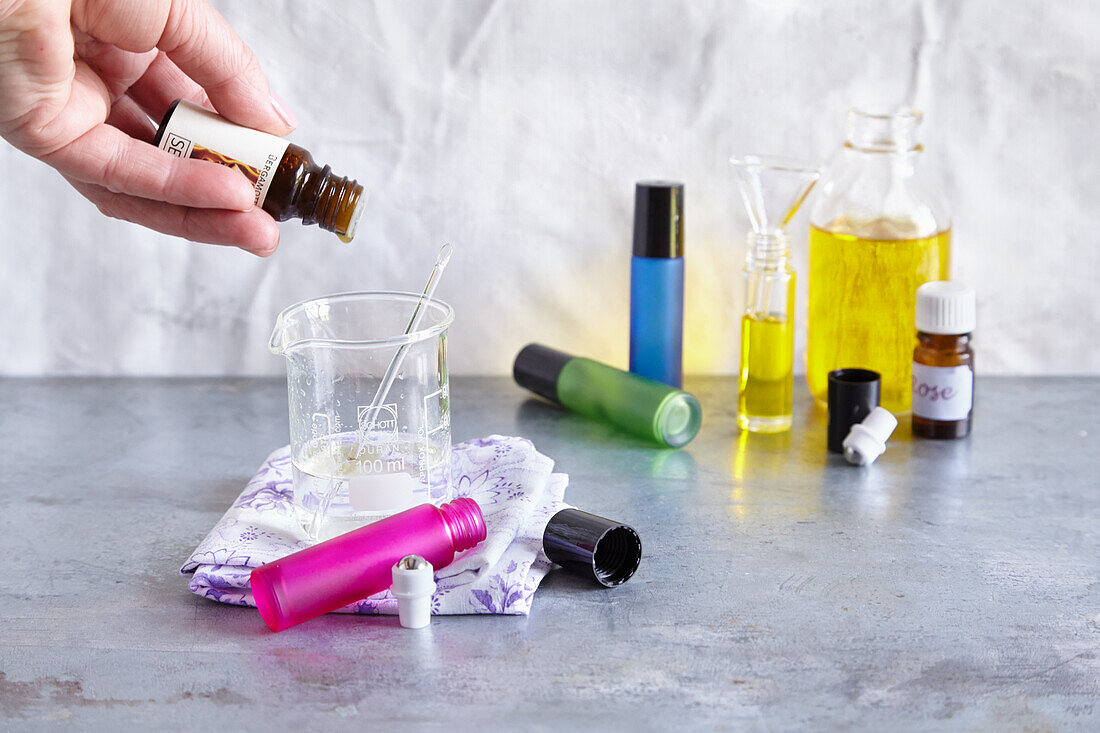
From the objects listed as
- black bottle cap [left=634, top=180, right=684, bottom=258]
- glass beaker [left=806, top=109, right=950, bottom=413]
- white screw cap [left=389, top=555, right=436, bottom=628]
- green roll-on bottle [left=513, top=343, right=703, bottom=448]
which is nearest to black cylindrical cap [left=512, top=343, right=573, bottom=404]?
green roll-on bottle [left=513, top=343, right=703, bottom=448]

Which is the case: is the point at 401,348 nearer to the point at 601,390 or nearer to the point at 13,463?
the point at 601,390

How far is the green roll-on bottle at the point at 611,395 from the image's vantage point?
50.6 inches

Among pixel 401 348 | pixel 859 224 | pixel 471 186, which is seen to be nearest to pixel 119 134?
pixel 401 348

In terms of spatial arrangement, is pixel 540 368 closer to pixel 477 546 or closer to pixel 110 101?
pixel 477 546

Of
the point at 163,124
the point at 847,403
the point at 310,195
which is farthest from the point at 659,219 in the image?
the point at 163,124

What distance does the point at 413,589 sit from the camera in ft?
2.85

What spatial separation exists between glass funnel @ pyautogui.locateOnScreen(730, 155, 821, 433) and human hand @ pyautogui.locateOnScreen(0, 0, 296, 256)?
0.56 m

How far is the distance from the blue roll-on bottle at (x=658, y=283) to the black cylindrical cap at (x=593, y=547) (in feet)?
1.52

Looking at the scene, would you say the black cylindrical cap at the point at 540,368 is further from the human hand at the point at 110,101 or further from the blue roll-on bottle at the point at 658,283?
the human hand at the point at 110,101

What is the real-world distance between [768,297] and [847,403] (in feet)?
0.53

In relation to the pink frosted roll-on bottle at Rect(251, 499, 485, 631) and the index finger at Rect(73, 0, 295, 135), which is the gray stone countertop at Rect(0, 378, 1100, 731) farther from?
the index finger at Rect(73, 0, 295, 135)

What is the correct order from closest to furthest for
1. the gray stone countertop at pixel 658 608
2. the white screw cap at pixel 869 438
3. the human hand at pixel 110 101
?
the gray stone countertop at pixel 658 608 → the human hand at pixel 110 101 → the white screw cap at pixel 869 438

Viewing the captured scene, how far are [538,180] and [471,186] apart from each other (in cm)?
9

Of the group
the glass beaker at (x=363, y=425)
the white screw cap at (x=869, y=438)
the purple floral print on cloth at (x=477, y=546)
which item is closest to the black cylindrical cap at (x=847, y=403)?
the white screw cap at (x=869, y=438)
